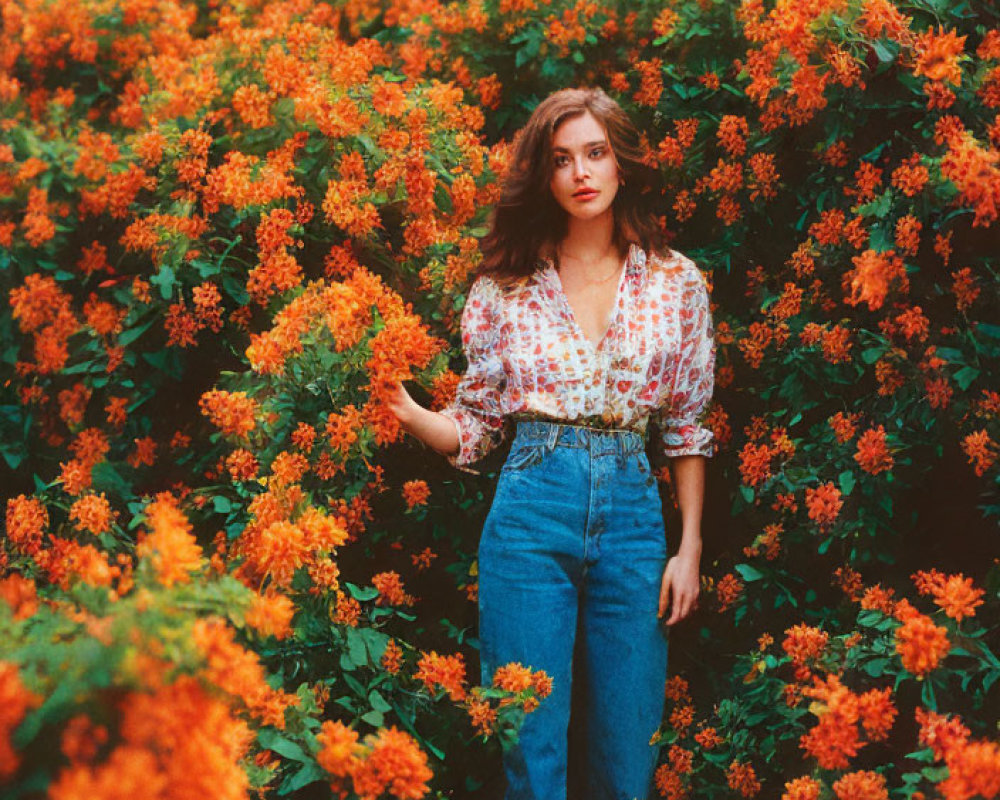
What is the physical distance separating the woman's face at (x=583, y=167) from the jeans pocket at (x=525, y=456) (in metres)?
0.62

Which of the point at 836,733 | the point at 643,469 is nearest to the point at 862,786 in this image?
the point at 836,733

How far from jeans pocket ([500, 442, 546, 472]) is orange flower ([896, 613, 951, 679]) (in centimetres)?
92

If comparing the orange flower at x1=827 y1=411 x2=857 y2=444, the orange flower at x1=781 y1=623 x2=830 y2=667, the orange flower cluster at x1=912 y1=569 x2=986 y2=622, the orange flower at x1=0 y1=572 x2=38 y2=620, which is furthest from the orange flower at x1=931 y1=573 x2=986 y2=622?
the orange flower at x1=0 y1=572 x2=38 y2=620

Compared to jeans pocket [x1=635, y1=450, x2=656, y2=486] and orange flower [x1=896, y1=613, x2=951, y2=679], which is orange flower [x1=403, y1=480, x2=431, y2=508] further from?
orange flower [x1=896, y1=613, x2=951, y2=679]

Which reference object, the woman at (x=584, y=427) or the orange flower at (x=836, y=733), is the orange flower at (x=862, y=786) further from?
the woman at (x=584, y=427)

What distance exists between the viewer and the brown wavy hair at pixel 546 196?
2.59m

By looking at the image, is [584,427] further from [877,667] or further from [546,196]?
[877,667]

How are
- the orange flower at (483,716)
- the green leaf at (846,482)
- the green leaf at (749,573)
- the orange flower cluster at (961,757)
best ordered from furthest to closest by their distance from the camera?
the green leaf at (749,573) → the green leaf at (846,482) → the orange flower at (483,716) → the orange flower cluster at (961,757)

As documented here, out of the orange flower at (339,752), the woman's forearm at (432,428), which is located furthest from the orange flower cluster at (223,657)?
the woman's forearm at (432,428)

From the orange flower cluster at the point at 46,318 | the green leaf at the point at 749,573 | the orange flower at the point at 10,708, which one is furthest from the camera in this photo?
the orange flower cluster at the point at 46,318

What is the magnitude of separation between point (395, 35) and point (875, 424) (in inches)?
91.1

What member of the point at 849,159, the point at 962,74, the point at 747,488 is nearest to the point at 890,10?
the point at 962,74

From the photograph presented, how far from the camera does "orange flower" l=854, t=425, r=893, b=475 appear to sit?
2379 mm

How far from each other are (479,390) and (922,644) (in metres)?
1.24
